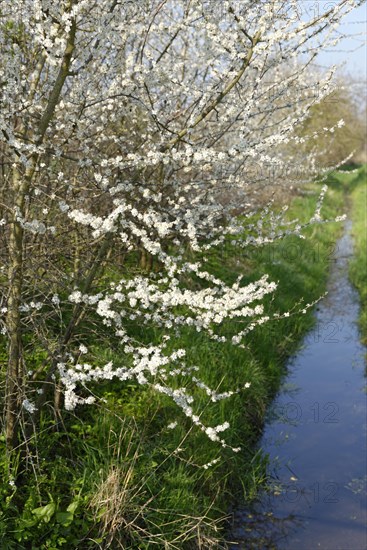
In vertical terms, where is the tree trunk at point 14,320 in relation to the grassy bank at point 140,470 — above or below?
above

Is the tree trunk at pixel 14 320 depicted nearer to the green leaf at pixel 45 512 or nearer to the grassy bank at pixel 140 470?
the grassy bank at pixel 140 470

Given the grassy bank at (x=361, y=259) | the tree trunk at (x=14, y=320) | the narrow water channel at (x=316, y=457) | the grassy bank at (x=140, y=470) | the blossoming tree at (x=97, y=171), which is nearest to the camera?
the blossoming tree at (x=97, y=171)

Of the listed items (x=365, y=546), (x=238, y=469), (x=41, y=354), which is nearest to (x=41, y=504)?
(x=41, y=354)

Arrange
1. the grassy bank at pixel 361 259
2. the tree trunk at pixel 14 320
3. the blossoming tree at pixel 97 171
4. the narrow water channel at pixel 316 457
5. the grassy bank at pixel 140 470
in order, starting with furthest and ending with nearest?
the grassy bank at pixel 361 259, the narrow water channel at pixel 316 457, the grassy bank at pixel 140 470, the tree trunk at pixel 14 320, the blossoming tree at pixel 97 171

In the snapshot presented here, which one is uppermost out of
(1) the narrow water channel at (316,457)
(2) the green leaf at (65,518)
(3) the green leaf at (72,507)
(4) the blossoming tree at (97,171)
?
(4) the blossoming tree at (97,171)

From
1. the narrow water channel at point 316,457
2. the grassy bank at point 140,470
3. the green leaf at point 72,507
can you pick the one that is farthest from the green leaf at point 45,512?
the narrow water channel at point 316,457

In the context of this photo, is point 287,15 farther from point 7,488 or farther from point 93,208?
point 7,488

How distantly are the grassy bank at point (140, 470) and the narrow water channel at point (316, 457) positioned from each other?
232 mm

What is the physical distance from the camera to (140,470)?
14.7 ft

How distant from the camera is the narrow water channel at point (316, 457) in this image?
5047 millimetres

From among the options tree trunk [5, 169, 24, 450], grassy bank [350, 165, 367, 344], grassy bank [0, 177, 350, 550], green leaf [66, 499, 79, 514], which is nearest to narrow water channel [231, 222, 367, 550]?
grassy bank [0, 177, 350, 550]

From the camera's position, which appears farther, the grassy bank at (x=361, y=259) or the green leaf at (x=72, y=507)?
the grassy bank at (x=361, y=259)

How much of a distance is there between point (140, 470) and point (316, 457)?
240 cm

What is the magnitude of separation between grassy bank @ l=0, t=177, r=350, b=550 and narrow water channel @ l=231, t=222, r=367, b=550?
0.23 m
